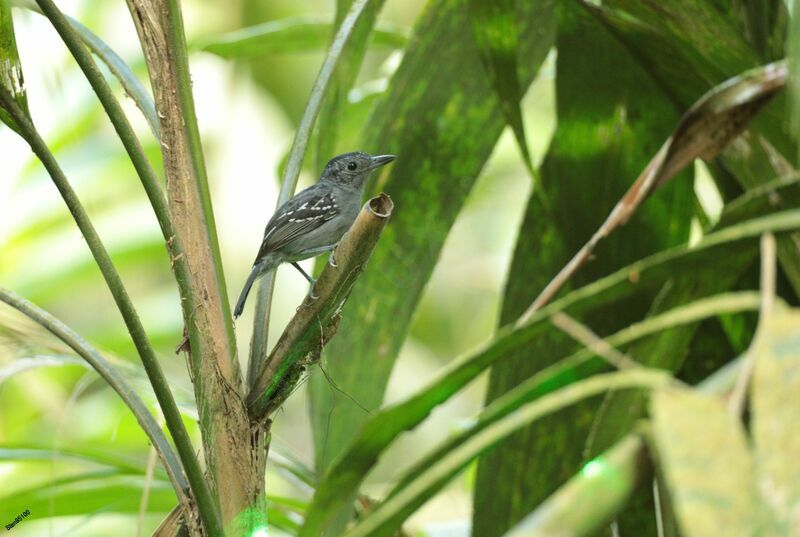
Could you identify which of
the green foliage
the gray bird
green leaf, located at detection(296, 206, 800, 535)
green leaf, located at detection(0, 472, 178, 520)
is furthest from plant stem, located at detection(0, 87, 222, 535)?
the gray bird

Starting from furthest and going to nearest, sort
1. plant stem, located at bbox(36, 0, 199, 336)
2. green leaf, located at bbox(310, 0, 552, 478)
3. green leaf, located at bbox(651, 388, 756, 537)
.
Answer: green leaf, located at bbox(310, 0, 552, 478) < plant stem, located at bbox(36, 0, 199, 336) < green leaf, located at bbox(651, 388, 756, 537)

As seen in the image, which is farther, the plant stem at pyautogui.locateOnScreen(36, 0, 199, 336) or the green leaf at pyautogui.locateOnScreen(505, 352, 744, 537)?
the plant stem at pyautogui.locateOnScreen(36, 0, 199, 336)

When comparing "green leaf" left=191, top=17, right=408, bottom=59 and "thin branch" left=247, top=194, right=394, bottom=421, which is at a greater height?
"green leaf" left=191, top=17, right=408, bottom=59

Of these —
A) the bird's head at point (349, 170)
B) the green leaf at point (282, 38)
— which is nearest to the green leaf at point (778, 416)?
the green leaf at point (282, 38)

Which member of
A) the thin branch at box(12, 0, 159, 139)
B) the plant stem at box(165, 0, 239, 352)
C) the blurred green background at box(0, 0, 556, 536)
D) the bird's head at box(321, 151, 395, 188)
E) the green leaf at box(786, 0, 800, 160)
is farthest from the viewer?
the bird's head at box(321, 151, 395, 188)

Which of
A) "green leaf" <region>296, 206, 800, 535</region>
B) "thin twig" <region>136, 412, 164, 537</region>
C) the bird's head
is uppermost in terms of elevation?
the bird's head

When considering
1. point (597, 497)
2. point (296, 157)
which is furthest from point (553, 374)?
point (296, 157)

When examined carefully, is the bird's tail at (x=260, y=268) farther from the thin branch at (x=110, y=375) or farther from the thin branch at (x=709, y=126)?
the thin branch at (x=709, y=126)

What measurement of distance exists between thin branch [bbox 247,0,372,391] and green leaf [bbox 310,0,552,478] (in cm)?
25

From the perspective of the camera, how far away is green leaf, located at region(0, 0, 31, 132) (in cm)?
141

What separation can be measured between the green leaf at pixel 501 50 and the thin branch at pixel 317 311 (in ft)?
1.86

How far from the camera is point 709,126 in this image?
1.26 metres

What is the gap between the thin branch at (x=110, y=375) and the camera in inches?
55.9

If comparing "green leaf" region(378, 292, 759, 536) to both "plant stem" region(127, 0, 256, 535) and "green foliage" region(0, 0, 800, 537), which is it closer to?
"green foliage" region(0, 0, 800, 537)
